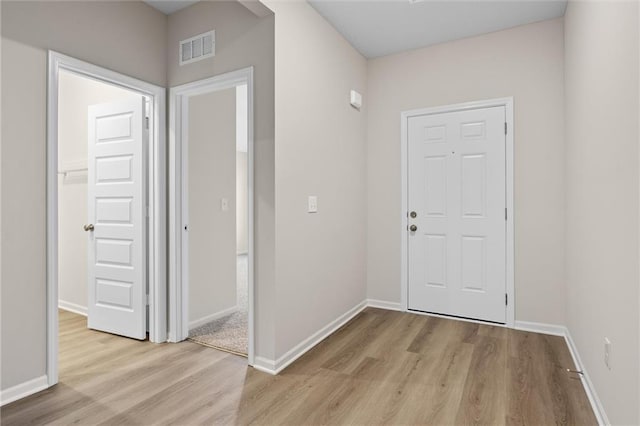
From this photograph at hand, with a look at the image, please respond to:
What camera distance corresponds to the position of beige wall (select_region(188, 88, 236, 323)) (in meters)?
3.31

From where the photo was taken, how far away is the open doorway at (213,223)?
10.7 feet

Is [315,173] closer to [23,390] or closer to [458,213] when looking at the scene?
[458,213]

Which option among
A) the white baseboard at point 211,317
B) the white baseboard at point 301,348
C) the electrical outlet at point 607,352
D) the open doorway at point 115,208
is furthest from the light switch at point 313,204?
the electrical outlet at point 607,352

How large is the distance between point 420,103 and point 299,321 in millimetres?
2482

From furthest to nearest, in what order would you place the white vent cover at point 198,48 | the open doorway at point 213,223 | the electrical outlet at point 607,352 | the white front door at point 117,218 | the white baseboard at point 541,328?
the open doorway at point 213,223 → the white baseboard at point 541,328 → the white front door at point 117,218 → the white vent cover at point 198,48 → the electrical outlet at point 607,352

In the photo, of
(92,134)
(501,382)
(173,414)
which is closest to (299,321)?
(173,414)

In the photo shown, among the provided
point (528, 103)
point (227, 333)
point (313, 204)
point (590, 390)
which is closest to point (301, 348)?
point (227, 333)

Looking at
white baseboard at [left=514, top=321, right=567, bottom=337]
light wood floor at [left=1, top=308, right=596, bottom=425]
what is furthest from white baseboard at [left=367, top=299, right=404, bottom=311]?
white baseboard at [left=514, top=321, right=567, bottom=337]

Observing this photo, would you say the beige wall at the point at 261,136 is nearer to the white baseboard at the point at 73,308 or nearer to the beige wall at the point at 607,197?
the beige wall at the point at 607,197

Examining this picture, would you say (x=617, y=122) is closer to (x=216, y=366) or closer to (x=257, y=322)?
(x=257, y=322)

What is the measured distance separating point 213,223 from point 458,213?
95.1 inches

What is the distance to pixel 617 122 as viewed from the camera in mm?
1625

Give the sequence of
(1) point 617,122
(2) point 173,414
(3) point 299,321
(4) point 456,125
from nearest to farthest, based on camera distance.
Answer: (1) point 617,122 < (2) point 173,414 < (3) point 299,321 < (4) point 456,125

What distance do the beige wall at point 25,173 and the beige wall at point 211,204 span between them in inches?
45.3
